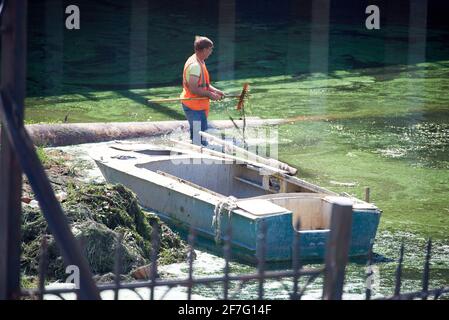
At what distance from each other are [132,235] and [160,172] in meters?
1.61

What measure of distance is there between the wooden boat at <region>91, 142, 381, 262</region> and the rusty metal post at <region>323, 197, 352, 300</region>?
3158 millimetres

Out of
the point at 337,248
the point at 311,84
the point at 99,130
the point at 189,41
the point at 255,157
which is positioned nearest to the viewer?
the point at 337,248

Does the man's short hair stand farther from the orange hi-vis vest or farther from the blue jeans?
the blue jeans

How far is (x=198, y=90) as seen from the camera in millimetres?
11695

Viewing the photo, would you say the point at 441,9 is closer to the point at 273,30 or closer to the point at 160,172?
the point at 273,30

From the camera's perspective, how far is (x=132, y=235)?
8.80 m

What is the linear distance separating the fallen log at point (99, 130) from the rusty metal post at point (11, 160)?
7341 millimetres

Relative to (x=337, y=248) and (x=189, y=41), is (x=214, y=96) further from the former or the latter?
(x=189, y=41)

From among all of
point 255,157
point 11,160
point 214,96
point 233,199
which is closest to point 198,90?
point 214,96

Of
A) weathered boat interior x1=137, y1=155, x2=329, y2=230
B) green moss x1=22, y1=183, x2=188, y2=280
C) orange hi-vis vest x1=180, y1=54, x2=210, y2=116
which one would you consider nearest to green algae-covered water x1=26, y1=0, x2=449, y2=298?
green moss x1=22, y1=183, x2=188, y2=280

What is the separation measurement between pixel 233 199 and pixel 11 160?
4346mm

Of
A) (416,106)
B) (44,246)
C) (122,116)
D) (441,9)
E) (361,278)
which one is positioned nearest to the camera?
(44,246)

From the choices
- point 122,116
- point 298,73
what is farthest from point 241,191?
point 298,73

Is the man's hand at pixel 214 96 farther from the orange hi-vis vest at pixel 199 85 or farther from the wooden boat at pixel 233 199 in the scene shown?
the wooden boat at pixel 233 199
